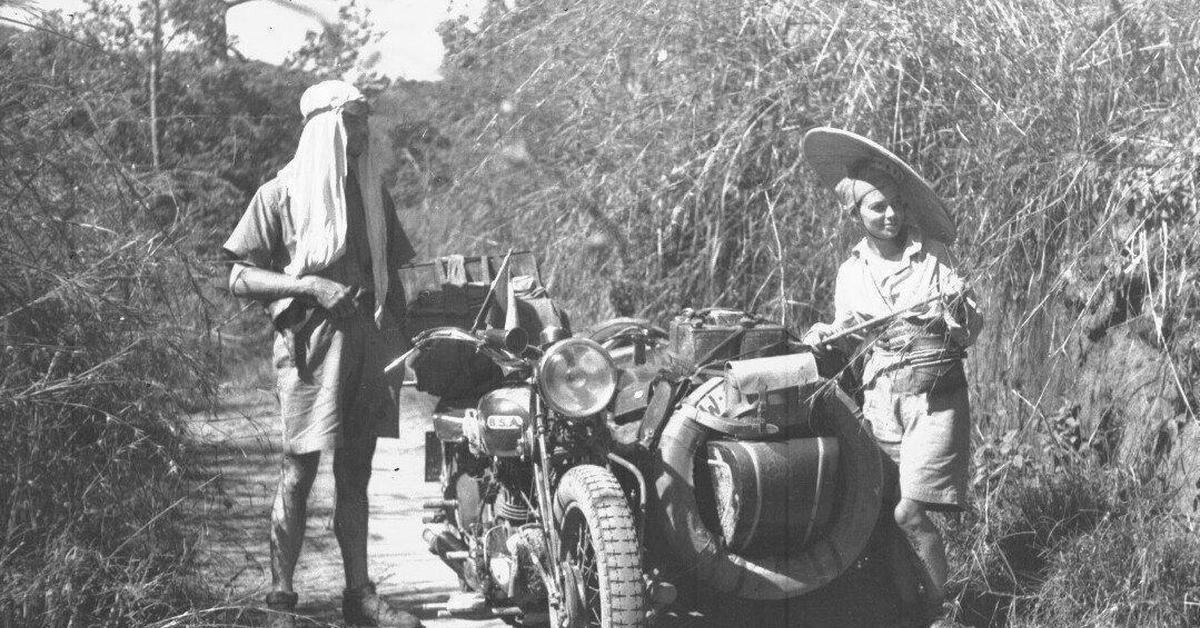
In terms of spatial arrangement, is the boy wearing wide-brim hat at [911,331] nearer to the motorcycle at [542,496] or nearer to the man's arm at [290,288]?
the motorcycle at [542,496]

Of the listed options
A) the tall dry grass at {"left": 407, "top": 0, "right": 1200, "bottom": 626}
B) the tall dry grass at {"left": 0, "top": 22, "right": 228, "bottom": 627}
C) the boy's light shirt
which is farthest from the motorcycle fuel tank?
the tall dry grass at {"left": 407, "top": 0, "right": 1200, "bottom": 626}

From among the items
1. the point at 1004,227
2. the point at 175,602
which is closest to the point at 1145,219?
the point at 1004,227

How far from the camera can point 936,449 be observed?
476 centimetres

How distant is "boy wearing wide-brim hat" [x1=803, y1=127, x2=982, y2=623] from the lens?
473 centimetres

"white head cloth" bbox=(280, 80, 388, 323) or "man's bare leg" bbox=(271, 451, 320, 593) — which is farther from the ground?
"white head cloth" bbox=(280, 80, 388, 323)

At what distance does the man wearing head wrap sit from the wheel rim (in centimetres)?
84

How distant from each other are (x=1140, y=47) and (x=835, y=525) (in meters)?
2.49

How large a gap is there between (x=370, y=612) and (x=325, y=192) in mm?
1538

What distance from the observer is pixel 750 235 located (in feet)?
23.5

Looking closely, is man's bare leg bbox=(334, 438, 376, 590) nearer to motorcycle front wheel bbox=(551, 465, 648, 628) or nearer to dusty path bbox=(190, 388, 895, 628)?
dusty path bbox=(190, 388, 895, 628)

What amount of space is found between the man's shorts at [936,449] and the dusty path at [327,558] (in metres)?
0.57

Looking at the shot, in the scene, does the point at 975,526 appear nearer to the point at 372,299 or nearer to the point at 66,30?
the point at 372,299

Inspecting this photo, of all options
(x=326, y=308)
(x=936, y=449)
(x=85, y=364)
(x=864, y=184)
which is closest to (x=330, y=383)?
(x=326, y=308)

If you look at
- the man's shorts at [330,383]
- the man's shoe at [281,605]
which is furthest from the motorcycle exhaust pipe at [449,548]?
the man's shoe at [281,605]
